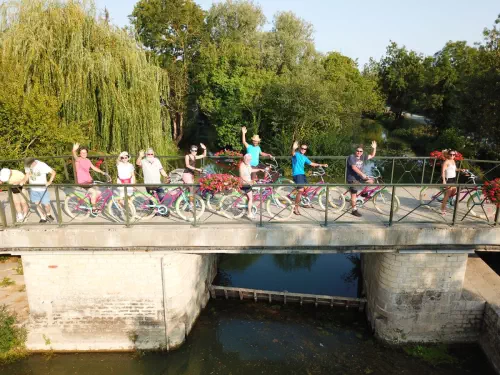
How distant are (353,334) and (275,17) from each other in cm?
2740

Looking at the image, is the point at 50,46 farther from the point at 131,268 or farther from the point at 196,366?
the point at 196,366

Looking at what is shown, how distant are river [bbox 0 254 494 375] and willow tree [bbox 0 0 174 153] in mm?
7357

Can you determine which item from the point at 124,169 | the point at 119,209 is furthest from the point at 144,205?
the point at 124,169

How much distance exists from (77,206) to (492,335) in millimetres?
9608

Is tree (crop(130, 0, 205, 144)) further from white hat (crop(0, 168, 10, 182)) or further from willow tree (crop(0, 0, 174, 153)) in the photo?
white hat (crop(0, 168, 10, 182))

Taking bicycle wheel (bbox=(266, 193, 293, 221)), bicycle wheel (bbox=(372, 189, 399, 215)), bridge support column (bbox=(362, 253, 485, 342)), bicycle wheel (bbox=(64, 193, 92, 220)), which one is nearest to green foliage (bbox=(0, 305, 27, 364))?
bicycle wheel (bbox=(64, 193, 92, 220))

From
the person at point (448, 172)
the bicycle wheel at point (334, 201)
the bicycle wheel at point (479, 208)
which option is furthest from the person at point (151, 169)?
the bicycle wheel at point (479, 208)

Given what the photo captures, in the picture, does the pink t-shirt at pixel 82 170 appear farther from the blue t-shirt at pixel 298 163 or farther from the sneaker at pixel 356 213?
the sneaker at pixel 356 213

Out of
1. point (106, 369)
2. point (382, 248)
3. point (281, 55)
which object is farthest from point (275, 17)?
point (106, 369)

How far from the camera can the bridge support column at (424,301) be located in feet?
27.7

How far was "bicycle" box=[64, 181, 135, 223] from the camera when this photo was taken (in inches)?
330

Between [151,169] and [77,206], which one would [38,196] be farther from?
[151,169]

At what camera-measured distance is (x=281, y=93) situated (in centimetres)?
2494

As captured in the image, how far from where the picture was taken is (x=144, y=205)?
8.61 m
